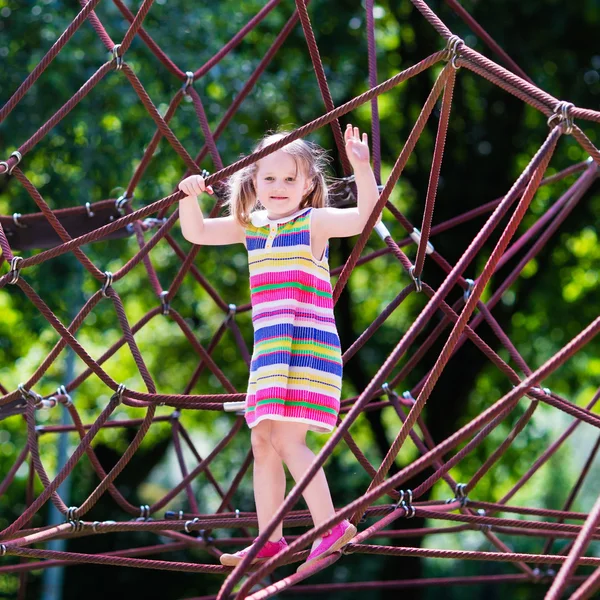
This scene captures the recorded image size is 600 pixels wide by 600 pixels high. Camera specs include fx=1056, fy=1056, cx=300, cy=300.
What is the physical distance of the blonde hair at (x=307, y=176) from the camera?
2189 millimetres

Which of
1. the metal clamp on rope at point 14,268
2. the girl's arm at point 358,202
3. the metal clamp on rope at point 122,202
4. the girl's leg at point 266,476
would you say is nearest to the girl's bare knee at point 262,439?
the girl's leg at point 266,476

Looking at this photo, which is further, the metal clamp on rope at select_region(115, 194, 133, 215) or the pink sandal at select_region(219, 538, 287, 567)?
the metal clamp on rope at select_region(115, 194, 133, 215)

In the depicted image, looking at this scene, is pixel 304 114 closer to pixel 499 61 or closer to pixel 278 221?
pixel 499 61

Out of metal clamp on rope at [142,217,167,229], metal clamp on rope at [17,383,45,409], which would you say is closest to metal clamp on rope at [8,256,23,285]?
metal clamp on rope at [17,383,45,409]

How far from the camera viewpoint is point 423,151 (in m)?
6.36

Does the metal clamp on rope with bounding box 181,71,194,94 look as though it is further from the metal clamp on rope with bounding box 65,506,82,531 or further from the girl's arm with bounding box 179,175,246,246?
the metal clamp on rope with bounding box 65,506,82,531

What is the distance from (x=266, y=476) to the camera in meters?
2.18

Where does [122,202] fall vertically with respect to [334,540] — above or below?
above

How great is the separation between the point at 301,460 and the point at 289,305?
0.31 metres

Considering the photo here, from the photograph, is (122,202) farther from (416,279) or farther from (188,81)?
(416,279)

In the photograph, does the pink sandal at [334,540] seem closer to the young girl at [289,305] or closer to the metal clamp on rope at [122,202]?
the young girl at [289,305]

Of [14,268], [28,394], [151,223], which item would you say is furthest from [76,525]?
[151,223]

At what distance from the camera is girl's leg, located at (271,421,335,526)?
2.06 m

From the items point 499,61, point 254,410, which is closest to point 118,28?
point 499,61
